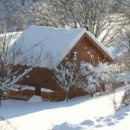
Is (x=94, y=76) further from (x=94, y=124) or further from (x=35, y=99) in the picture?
(x=94, y=124)

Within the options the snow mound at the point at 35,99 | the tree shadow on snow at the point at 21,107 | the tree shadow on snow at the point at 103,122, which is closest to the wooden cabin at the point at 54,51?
the snow mound at the point at 35,99

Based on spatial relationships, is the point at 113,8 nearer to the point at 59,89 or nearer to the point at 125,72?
the point at 125,72

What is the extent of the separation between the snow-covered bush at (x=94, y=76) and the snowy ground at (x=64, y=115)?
971 mm

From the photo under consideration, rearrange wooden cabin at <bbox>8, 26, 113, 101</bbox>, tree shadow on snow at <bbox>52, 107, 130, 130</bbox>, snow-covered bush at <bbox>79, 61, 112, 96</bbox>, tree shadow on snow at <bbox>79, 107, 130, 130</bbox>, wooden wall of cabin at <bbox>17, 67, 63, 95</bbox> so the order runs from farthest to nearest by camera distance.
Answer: snow-covered bush at <bbox>79, 61, 112, 96</bbox> → wooden wall of cabin at <bbox>17, 67, 63, 95</bbox> → wooden cabin at <bbox>8, 26, 113, 101</bbox> → tree shadow on snow at <bbox>79, 107, 130, 130</bbox> → tree shadow on snow at <bbox>52, 107, 130, 130</bbox>

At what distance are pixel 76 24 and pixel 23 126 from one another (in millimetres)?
27706

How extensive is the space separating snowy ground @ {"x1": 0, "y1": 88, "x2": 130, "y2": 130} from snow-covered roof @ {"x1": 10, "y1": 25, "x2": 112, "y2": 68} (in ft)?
8.43

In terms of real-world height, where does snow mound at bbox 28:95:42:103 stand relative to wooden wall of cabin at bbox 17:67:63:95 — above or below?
below

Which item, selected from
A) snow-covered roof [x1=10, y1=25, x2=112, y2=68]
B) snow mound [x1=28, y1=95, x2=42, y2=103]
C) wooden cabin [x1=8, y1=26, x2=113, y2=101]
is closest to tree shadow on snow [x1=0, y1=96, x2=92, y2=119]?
snow mound [x1=28, y1=95, x2=42, y2=103]

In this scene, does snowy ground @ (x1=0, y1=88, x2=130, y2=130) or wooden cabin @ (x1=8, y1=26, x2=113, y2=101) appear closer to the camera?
snowy ground @ (x1=0, y1=88, x2=130, y2=130)

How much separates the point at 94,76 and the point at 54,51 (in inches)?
111

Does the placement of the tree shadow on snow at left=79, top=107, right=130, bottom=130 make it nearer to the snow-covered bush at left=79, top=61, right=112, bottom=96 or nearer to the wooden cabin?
the wooden cabin

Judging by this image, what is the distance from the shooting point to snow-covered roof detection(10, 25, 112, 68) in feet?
85.9

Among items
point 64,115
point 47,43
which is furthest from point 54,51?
point 64,115

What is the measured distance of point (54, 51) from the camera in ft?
87.4
